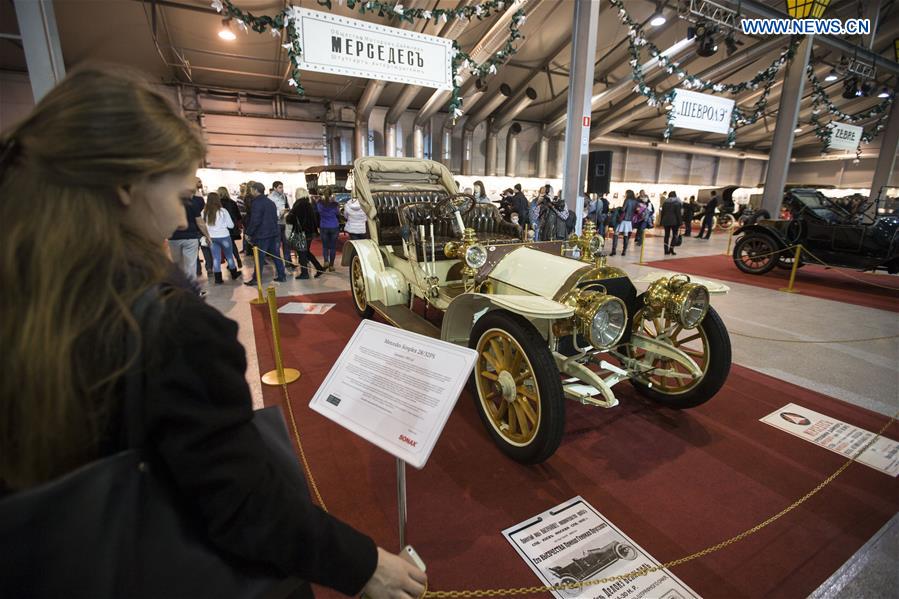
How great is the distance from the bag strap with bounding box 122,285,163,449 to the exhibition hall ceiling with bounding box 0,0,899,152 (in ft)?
26.0

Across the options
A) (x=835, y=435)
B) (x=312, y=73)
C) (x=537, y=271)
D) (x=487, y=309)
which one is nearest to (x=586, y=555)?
(x=487, y=309)

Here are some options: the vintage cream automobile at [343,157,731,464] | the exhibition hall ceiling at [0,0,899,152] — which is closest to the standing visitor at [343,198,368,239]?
the exhibition hall ceiling at [0,0,899,152]

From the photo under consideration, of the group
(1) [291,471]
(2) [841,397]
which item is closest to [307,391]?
(1) [291,471]

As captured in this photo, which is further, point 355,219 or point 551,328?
point 355,219

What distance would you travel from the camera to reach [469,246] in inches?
119

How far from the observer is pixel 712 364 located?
8.87 feet

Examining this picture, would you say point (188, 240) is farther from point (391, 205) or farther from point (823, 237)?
point (823, 237)

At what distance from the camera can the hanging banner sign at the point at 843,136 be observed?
34.5 ft

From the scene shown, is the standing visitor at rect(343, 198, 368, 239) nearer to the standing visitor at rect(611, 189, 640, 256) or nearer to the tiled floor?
the tiled floor

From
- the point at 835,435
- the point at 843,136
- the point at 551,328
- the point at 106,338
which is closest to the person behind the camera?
the point at 106,338

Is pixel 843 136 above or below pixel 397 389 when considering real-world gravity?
above

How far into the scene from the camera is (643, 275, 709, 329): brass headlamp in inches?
98.0

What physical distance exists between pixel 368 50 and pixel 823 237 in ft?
27.0

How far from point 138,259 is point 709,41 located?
10.7 metres
